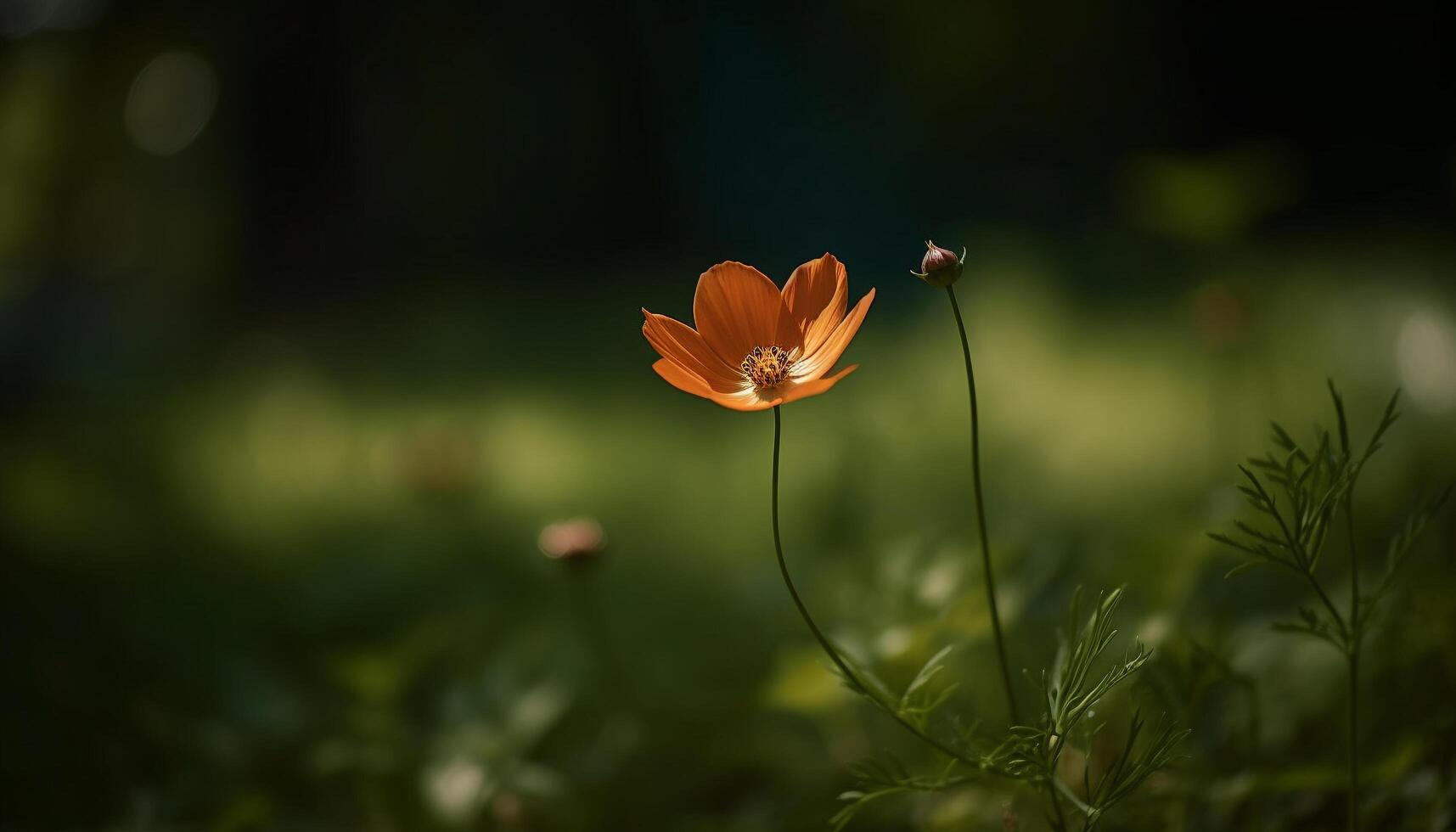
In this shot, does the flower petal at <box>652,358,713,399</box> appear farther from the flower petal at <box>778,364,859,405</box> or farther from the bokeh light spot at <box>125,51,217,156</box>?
the bokeh light spot at <box>125,51,217,156</box>

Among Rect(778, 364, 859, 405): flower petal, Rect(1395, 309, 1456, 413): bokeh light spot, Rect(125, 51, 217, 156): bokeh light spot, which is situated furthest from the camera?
Rect(125, 51, 217, 156): bokeh light spot

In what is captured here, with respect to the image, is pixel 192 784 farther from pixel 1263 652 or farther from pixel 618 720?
pixel 1263 652

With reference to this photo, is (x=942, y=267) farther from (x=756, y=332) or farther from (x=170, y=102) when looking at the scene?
(x=170, y=102)

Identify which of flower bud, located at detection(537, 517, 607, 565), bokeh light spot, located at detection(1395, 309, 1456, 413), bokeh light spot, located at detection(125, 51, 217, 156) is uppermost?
bokeh light spot, located at detection(125, 51, 217, 156)

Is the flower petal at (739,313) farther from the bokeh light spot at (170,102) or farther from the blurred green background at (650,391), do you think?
the bokeh light spot at (170,102)

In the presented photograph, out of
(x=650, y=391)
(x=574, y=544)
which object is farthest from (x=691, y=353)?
(x=650, y=391)

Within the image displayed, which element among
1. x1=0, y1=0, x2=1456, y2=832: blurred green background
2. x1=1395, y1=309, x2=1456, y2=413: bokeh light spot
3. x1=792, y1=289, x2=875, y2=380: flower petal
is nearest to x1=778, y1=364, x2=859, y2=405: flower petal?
x1=792, y1=289, x2=875, y2=380: flower petal
